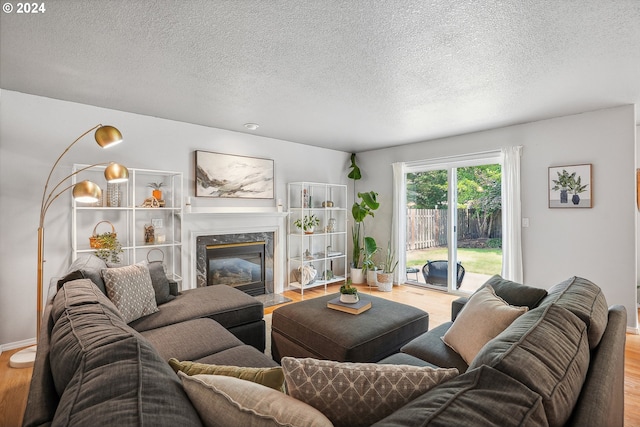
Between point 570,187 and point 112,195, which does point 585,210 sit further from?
point 112,195

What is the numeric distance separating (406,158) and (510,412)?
4.93 meters

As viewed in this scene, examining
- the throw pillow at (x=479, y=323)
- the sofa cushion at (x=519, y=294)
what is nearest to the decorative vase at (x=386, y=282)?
the sofa cushion at (x=519, y=294)

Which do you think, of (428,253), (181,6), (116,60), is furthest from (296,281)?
(181,6)

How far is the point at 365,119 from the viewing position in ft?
12.2

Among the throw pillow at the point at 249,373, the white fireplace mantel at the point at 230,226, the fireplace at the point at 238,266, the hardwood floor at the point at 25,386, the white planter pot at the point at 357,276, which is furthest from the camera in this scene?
the white planter pot at the point at 357,276

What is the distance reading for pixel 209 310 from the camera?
8.08 feet

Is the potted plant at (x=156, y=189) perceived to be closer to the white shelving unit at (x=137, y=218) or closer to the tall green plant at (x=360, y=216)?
the white shelving unit at (x=137, y=218)

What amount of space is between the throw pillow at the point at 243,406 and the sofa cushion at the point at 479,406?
0.19 metres

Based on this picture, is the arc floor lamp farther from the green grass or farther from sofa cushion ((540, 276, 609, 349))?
the green grass

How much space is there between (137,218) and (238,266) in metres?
1.49

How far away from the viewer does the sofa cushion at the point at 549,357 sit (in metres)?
0.75

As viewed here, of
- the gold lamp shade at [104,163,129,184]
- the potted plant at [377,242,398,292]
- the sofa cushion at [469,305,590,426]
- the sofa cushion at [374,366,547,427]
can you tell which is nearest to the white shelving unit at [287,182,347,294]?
the potted plant at [377,242,398,292]

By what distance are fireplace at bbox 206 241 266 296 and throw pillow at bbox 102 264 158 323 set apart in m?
1.76

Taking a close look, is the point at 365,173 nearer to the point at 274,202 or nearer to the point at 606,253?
the point at 274,202
